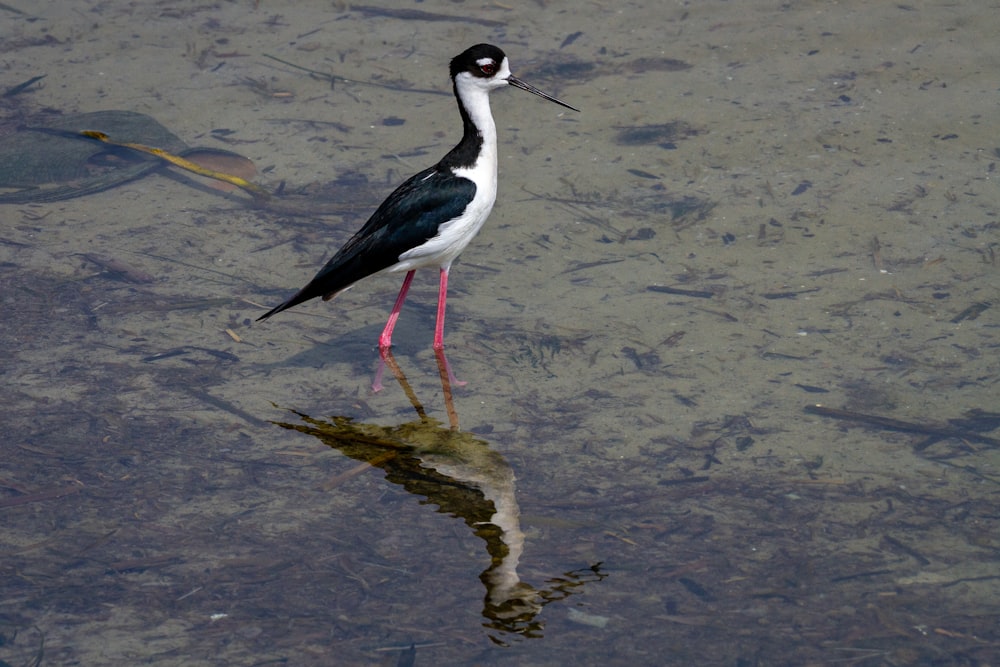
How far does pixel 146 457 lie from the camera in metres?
5.69

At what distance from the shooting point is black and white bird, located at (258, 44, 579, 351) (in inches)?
247

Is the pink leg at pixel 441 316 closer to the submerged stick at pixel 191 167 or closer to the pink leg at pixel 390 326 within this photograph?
the pink leg at pixel 390 326

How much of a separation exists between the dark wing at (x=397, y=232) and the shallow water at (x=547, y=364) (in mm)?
462

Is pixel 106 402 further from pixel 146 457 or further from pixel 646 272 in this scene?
pixel 646 272

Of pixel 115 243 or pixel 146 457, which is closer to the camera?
pixel 146 457

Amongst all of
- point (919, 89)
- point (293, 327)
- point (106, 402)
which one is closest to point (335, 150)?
point (293, 327)

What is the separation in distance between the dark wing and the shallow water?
0.46m

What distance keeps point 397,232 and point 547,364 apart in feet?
3.31

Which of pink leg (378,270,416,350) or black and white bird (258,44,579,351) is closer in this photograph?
black and white bird (258,44,579,351)

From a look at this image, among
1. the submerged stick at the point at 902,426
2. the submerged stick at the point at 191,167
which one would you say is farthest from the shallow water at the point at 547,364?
the submerged stick at the point at 191,167

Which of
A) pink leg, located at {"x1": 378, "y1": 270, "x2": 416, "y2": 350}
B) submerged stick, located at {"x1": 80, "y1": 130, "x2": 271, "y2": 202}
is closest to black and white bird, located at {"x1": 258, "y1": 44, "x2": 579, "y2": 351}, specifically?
pink leg, located at {"x1": 378, "y1": 270, "x2": 416, "y2": 350}

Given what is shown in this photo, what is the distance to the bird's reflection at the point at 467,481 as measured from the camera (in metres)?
4.77

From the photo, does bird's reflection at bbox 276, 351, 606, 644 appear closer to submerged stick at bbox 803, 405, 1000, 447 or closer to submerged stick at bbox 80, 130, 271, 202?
submerged stick at bbox 803, 405, 1000, 447

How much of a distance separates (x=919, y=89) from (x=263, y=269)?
480 cm
